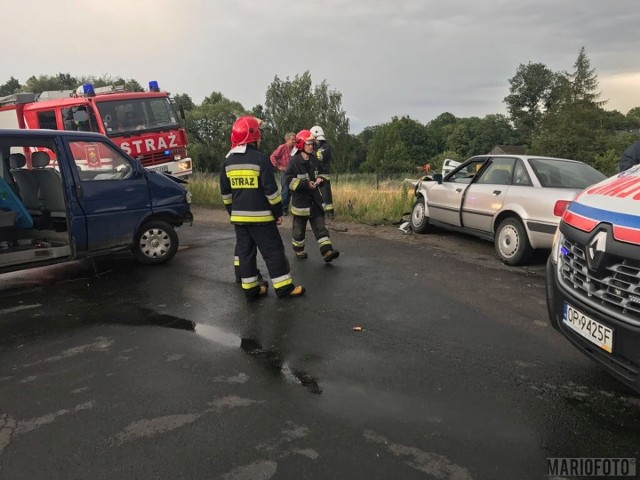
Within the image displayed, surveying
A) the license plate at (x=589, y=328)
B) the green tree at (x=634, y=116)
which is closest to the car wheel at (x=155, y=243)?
the license plate at (x=589, y=328)

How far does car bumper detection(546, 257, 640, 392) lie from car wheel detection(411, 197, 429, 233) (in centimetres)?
583

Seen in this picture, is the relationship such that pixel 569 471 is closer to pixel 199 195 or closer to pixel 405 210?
pixel 405 210

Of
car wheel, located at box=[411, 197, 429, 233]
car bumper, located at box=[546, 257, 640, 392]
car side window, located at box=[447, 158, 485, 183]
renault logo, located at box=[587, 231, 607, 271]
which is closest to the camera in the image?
car bumper, located at box=[546, 257, 640, 392]

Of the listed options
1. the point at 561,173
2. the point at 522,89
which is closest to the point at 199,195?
the point at 561,173

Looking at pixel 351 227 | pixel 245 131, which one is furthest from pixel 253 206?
pixel 351 227

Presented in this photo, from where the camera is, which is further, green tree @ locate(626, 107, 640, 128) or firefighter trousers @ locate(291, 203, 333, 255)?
green tree @ locate(626, 107, 640, 128)

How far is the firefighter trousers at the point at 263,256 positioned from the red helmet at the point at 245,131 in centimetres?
90

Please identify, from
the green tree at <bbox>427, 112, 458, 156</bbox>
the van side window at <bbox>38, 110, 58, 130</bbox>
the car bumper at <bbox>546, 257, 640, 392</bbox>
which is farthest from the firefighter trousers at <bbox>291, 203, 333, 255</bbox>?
the green tree at <bbox>427, 112, 458, 156</bbox>

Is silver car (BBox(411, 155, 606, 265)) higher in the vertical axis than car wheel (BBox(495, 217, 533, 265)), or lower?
higher

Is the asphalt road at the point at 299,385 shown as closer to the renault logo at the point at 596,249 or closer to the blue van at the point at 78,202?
the blue van at the point at 78,202

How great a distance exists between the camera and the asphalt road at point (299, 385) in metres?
2.52

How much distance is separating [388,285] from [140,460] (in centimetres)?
368

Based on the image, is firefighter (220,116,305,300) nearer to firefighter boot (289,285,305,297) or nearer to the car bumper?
firefighter boot (289,285,305,297)

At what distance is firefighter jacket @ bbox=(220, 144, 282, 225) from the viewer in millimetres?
4914
